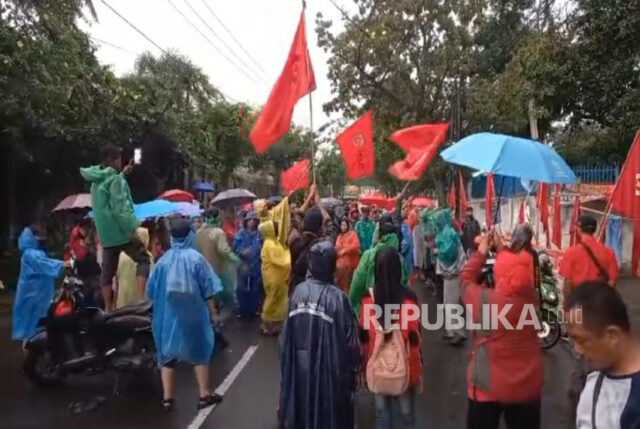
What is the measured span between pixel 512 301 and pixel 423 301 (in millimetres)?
9804

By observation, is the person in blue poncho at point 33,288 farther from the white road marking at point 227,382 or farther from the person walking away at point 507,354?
the person walking away at point 507,354

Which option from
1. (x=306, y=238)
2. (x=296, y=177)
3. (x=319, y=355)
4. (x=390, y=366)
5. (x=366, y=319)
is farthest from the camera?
(x=296, y=177)

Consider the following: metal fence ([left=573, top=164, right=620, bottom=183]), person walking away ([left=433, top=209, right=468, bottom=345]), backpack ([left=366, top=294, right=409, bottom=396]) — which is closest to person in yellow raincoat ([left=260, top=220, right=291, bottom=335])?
person walking away ([left=433, top=209, right=468, bottom=345])

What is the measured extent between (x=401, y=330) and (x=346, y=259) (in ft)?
12.7

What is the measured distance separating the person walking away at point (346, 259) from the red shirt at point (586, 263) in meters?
2.80

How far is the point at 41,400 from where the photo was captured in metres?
7.39

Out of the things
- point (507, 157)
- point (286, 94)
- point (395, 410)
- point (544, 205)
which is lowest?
point (395, 410)

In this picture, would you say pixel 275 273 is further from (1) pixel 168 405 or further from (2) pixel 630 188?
(2) pixel 630 188

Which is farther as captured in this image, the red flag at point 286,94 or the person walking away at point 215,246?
the person walking away at point 215,246

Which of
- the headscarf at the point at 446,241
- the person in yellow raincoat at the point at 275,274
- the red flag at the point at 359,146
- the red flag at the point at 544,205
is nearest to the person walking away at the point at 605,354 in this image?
the person in yellow raincoat at the point at 275,274

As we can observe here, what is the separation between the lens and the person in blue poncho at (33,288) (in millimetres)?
8281

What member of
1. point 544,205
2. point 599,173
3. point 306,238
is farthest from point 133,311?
point 599,173

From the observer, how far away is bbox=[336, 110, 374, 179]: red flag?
1358cm

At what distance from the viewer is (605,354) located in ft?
7.95
